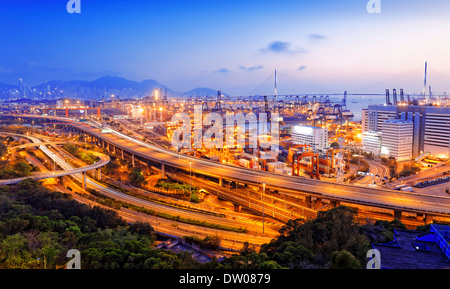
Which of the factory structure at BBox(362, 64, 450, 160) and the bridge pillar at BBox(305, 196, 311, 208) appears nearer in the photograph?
the bridge pillar at BBox(305, 196, 311, 208)

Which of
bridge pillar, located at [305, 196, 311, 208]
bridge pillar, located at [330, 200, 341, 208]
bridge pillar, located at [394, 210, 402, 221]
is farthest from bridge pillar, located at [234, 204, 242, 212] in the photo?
bridge pillar, located at [394, 210, 402, 221]

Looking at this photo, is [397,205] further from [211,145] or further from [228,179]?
[211,145]

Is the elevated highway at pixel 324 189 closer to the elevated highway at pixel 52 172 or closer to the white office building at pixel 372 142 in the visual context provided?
the elevated highway at pixel 52 172

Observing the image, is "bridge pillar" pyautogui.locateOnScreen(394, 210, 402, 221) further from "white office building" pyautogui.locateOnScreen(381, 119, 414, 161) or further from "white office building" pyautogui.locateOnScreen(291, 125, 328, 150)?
"white office building" pyautogui.locateOnScreen(291, 125, 328, 150)

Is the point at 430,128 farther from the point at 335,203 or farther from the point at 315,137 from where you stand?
the point at 335,203

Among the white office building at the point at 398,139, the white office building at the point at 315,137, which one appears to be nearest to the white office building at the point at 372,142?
the white office building at the point at 398,139

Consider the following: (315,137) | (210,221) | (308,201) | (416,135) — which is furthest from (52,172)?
(416,135)
